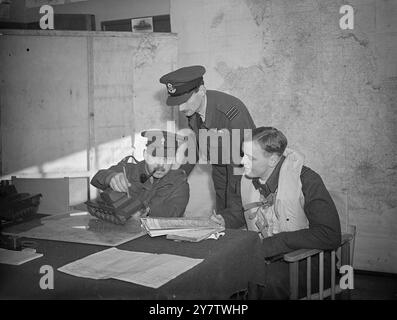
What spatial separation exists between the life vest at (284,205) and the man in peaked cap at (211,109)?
Result: 206 millimetres

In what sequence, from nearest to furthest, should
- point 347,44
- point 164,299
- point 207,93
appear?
point 164,299
point 207,93
point 347,44

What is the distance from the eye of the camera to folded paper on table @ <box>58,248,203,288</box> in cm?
142

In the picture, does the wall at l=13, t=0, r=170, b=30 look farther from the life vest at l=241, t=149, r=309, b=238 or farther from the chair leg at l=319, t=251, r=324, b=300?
the chair leg at l=319, t=251, r=324, b=300

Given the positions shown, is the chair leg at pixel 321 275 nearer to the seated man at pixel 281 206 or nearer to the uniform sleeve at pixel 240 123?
the seated man at pixel 281 206

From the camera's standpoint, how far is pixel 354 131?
3.70 metres

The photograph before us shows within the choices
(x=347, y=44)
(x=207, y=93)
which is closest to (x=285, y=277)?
(x=207, y=93)

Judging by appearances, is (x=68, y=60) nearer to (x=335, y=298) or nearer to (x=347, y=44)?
(x=347, y=44)

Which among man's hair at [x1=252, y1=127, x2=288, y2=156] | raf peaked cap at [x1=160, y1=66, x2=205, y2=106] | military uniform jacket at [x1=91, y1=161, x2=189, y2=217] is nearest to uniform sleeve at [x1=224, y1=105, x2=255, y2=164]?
raf peaked cap at [x1=160, y1=66, x2=205, y2=106]

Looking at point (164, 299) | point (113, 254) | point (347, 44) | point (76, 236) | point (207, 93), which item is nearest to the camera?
point (164, 299)

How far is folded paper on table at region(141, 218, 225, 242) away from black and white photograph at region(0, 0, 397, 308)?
0.22 m

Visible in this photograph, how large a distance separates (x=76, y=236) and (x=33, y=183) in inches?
78.1

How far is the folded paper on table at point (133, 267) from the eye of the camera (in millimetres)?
1420

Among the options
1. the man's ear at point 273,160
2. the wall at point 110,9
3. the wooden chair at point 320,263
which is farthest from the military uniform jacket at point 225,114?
the wall at point 110,9

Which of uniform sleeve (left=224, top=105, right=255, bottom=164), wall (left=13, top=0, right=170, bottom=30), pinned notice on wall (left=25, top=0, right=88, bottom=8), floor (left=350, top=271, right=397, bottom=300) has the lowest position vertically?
floor (left=350, top=271, right=397, bottom=300)
